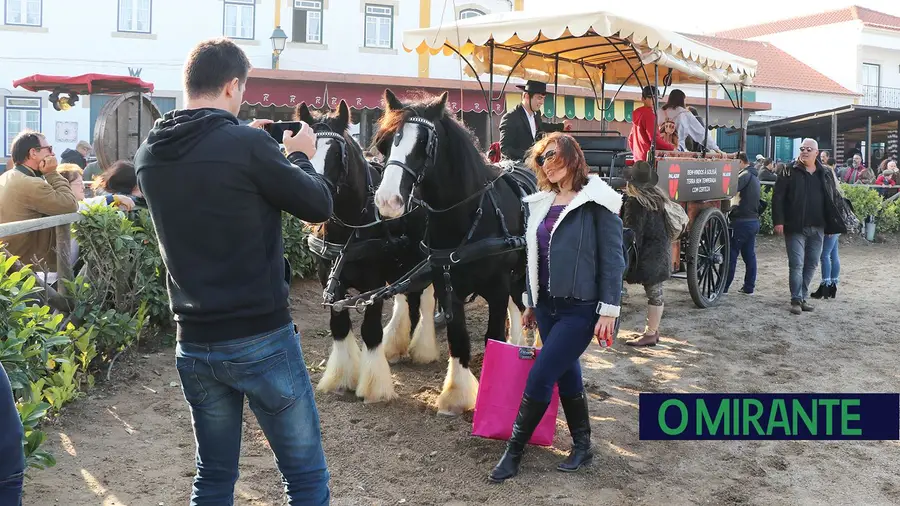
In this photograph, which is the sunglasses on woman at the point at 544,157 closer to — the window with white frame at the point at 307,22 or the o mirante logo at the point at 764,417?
the o mirante logo at the point at 764,417

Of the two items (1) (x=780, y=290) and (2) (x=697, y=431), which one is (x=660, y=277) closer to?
(2) (x=697, y=431)

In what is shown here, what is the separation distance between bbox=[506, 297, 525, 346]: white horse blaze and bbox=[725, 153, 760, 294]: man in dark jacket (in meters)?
3.99

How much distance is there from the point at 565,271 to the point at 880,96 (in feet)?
121

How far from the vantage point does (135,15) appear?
64.6 feet

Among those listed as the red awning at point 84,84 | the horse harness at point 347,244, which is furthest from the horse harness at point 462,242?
the red awning at point 84,84

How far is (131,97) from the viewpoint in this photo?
8711 mm

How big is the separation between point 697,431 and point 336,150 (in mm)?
2715

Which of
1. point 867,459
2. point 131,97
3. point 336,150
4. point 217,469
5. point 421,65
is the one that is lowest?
point 867,459

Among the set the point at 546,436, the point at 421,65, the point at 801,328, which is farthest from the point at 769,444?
the point at 421,65

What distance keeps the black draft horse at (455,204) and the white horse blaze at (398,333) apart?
1375 mm

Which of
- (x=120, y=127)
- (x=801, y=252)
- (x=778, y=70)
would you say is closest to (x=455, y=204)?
(x=801, y=252)

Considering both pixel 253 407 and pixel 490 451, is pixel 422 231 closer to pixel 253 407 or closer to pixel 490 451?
pixel 490 451

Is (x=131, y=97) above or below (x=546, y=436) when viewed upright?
above

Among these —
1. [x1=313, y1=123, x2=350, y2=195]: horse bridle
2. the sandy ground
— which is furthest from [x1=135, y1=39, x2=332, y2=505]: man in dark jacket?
[x1=313, y1=123, x2=350, y2=195]: horse bridle
